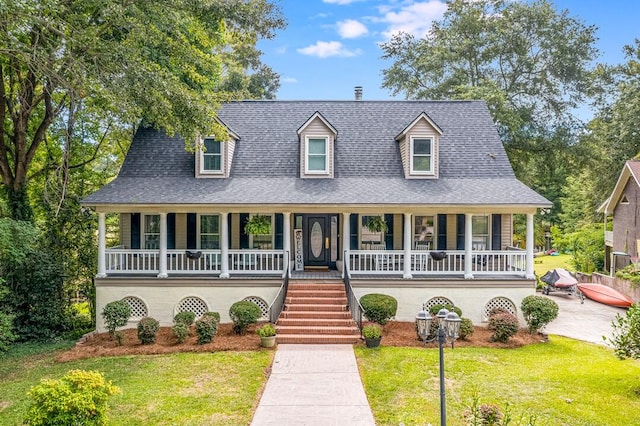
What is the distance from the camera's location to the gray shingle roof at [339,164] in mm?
13914

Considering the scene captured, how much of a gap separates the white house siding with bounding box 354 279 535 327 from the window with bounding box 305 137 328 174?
16.0 feet

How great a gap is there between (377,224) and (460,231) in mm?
3188

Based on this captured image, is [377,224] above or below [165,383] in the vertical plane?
above

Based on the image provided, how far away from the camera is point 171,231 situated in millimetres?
15359

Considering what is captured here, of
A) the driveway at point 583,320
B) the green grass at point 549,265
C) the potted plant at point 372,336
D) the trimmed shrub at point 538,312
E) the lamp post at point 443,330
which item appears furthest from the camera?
the green grass at point 549,265

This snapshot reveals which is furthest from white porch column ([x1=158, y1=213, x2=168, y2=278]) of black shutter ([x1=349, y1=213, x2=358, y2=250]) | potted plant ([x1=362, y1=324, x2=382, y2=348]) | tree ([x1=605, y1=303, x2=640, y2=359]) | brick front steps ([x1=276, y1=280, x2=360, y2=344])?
tree ([x1=605, y1=303, x2=640, y2=359])

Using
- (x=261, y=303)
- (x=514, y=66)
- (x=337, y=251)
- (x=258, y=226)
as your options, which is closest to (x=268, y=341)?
(x=261, y=303)

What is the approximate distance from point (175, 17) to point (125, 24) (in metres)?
1.54

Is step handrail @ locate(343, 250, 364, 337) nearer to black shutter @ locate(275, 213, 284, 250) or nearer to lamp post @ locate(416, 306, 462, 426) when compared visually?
black shutter @ locate(275, 213, 284, 250)

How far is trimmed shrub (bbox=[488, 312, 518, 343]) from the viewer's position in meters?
11.8

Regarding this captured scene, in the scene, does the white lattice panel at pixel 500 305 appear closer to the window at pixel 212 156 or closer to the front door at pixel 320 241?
the front door at pixel 320 241

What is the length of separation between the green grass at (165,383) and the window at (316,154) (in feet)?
23.3

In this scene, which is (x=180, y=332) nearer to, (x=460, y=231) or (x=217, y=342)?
(x=217, y=342)

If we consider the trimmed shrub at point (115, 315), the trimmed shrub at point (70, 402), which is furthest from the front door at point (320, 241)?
the trimmed shrub at point (70, 402)
